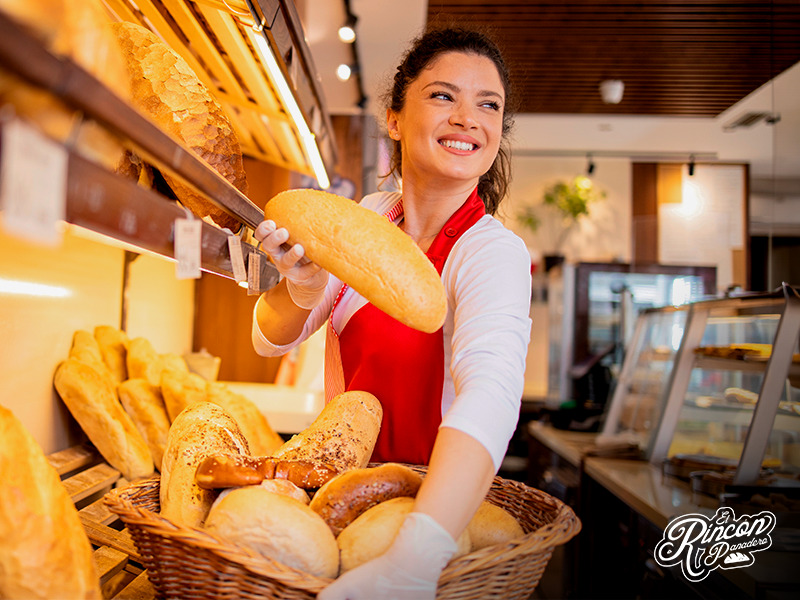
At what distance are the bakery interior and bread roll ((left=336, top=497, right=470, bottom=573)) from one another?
0.38 meters

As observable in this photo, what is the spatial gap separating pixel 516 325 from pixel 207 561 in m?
0.55

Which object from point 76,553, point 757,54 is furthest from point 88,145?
point 757,54

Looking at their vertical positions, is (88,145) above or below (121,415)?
above

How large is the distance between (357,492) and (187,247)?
0.43 m

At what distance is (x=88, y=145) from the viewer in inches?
21.7

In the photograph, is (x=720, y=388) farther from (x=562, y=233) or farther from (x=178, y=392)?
(x=562, y=233)

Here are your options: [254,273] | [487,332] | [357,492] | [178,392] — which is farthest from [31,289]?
[487,332]

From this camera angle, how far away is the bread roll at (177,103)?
106 centimetres

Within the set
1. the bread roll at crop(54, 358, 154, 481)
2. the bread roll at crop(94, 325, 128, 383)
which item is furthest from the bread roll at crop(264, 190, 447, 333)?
the bread roll at crop(94, 325, 128, 383)

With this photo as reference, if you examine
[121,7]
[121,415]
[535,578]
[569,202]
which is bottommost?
[535,578]

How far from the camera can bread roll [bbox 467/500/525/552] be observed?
918mm

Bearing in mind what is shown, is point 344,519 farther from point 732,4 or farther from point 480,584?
point 732,4

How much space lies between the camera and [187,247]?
0.73m

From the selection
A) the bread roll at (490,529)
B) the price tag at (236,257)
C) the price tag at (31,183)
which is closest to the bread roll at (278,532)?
the bread roll at (490,529)
